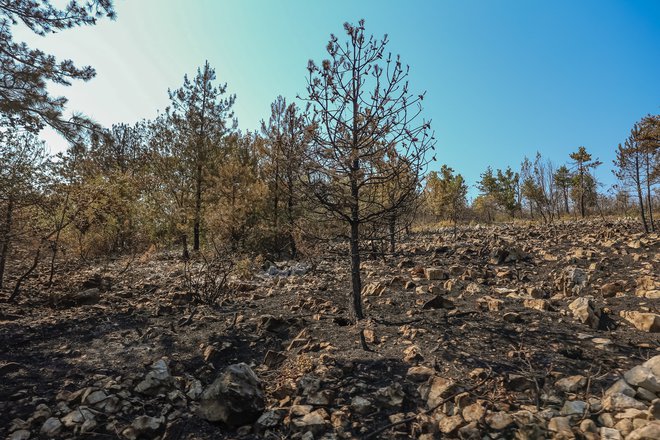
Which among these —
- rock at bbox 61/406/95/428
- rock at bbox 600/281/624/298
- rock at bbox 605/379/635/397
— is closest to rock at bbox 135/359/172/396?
rock at bbox 61/406/95/428

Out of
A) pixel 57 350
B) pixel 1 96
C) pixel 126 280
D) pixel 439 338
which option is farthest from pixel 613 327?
pixel 126 280

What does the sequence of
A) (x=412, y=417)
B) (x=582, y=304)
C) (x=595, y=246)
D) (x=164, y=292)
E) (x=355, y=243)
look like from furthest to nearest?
(x=595, y=246)
(x=164, y=292)
(x=355, y=243)
(x=582, y=304)
(x=412, y=417)

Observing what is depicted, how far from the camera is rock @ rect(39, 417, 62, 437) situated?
292 cm

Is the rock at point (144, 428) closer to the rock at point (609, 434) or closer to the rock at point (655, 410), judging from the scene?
the rock at point (609, 434)

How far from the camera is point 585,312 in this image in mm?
4668

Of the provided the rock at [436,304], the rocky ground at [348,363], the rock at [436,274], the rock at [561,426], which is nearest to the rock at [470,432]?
the rocky ground at [348,363]

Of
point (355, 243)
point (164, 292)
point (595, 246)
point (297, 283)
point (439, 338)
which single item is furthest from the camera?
point (595, 246)

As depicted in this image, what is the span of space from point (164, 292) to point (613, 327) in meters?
7.99

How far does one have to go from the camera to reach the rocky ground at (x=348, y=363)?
9.63 ft

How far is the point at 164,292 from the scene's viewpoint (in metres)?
7.69

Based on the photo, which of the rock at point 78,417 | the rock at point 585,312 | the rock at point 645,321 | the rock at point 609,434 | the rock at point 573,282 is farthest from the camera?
the rock at point 573,282

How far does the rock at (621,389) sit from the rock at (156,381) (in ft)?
13.7

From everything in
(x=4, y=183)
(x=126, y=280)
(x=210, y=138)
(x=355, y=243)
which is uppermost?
(x=210, y=138)

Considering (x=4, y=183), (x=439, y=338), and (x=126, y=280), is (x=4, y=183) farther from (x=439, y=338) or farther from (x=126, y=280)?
(x=439, y=338)
